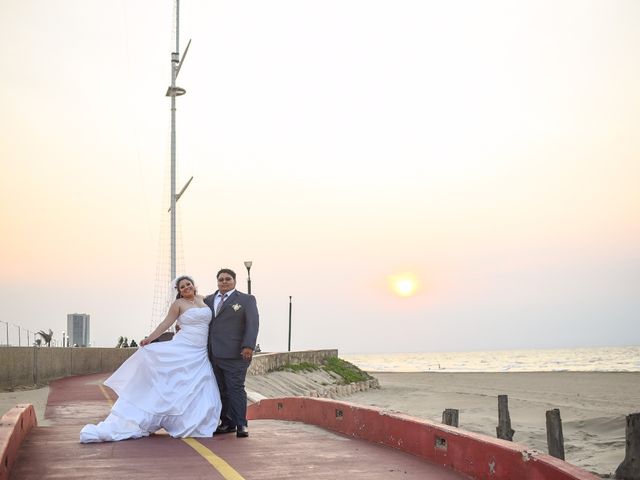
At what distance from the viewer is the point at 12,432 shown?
6715mm

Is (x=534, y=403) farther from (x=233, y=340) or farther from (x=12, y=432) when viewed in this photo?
(x=12, y=432)

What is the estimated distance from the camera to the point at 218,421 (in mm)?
9117

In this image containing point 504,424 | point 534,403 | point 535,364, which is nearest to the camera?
point 504,424

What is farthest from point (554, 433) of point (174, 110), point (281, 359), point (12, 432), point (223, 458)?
point (174, 110)

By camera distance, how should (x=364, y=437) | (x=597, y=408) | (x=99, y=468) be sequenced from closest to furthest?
(x=99, y=468), (x=364, y=437), (x=597, y=408)

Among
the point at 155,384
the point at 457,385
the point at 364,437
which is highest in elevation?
the point at 155,384

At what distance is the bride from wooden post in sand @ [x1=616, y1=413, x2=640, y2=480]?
661cm

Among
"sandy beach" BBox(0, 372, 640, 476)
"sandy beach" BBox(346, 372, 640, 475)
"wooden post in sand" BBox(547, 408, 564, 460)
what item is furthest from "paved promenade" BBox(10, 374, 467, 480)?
"sandy beach" BBox(346, 372, 640, 475)

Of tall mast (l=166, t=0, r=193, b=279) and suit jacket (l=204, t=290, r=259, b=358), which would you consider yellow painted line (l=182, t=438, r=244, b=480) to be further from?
tall mast (l=166, t=0, r=193, b=279)

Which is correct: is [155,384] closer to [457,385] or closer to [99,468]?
[99,468]

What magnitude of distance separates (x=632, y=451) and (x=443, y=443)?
21.1ft

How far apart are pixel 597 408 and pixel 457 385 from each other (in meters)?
19.8

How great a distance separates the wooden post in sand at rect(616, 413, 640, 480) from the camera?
11617mm

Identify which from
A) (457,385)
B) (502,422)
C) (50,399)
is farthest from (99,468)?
(457,385)
